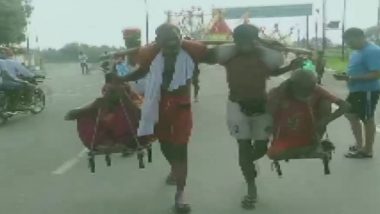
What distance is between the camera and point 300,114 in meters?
6.94

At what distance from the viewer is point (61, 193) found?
7.89 meters

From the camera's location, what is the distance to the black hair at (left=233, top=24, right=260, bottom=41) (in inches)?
265

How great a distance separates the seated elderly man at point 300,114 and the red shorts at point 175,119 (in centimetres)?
78

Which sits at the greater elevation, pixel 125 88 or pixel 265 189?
pixel 125 88

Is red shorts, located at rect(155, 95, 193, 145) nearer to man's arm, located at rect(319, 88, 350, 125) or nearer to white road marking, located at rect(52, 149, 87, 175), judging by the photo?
man's arm, located at rect(319, 88, 350, 125)

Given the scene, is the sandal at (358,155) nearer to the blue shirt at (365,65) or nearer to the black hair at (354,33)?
the blue shirt at (365,65)

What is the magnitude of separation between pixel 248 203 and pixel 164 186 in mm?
1475

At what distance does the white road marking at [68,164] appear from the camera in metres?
9.40

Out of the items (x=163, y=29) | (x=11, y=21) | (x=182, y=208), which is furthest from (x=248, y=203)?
(x=11, y=21)

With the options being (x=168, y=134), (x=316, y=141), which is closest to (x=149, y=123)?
(x=168, y=134)

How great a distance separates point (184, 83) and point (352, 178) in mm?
2636

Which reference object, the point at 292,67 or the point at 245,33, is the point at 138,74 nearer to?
the point at 245,33

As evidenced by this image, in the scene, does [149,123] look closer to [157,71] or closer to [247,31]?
[157,71]

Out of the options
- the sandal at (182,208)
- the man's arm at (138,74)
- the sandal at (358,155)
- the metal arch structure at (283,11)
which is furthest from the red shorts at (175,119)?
the metal arch structure at (283,11)
